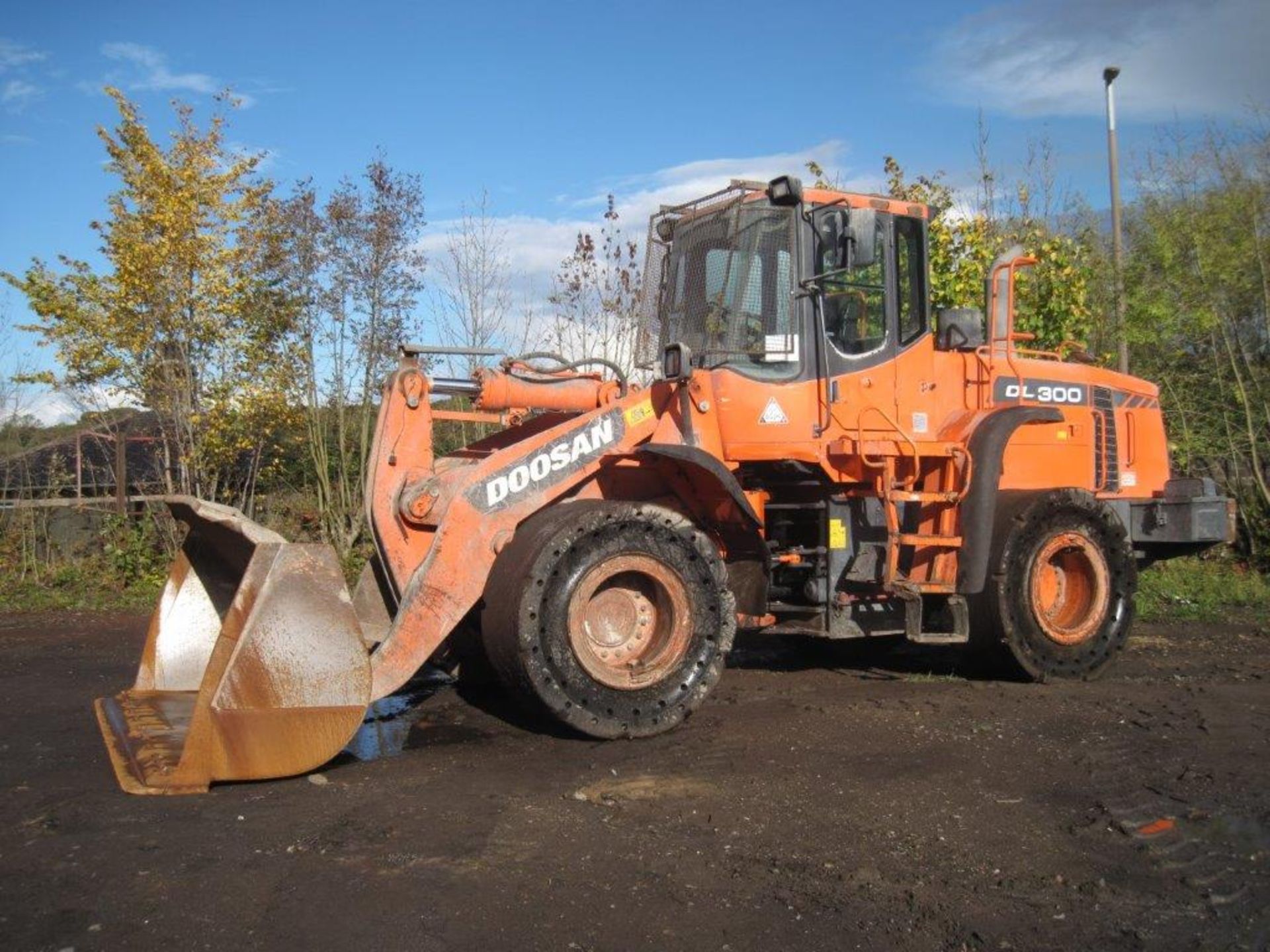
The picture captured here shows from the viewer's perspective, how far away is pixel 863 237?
22.1ft

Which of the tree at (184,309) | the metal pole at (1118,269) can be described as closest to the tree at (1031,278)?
the metal pole at (1118,269)

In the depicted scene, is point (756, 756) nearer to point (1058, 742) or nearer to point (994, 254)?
point (1058, 742)

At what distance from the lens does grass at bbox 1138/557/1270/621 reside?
10.5m

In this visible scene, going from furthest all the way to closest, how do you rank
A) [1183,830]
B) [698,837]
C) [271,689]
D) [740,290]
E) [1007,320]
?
[1007,320] → [740,290] → [271,689] → [1183,830] → [698,837]

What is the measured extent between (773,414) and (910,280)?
4.50 feet

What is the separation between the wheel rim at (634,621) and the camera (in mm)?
5758

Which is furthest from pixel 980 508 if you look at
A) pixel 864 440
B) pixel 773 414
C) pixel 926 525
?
pixel 773 414

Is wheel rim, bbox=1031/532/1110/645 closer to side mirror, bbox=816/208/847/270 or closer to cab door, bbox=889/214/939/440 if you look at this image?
cab door, bbox=889/214/939/440

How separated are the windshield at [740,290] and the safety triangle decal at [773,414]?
0.18 metres

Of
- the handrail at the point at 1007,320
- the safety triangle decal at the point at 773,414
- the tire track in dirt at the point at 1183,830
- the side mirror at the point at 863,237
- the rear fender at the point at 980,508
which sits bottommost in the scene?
the tire track in dirt at the point at 1183,830

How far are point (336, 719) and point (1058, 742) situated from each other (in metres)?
3.62

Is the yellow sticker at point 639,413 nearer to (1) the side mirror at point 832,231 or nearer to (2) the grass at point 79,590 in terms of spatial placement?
(1) the side mirror at point 832,231

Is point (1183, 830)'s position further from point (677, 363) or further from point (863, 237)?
point (863, 237)

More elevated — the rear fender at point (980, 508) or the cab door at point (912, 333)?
the cab door at point (912, 333)
